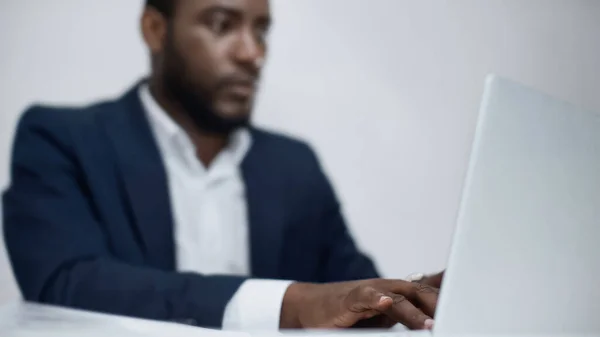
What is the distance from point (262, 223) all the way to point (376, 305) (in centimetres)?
51

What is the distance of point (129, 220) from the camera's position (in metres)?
1.26

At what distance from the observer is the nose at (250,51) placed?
135 cm

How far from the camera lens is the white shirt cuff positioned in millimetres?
1067

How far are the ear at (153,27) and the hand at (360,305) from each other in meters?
0.62

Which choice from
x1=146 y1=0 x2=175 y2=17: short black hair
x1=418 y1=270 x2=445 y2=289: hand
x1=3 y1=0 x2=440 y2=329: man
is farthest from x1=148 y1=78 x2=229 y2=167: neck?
x1=418 y1=270 x2=445 y2=289: hand

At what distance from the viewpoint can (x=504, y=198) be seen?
0.68 metres

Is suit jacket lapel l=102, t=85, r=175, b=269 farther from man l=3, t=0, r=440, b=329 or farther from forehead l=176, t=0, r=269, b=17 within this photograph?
forehead l=176, t=0, r=269, b=17

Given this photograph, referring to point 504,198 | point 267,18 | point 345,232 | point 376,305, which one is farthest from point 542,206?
point 267,18

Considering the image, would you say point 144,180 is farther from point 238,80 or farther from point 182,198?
point 238,80

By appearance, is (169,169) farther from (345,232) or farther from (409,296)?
(409,296)

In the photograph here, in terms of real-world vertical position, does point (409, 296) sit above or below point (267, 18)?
below

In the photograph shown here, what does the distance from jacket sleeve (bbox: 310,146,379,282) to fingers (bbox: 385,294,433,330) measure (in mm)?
487

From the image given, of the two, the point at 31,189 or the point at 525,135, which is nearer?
the point at 525,135

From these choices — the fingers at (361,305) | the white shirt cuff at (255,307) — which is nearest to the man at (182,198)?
the white shirt cuff at (255,307)
